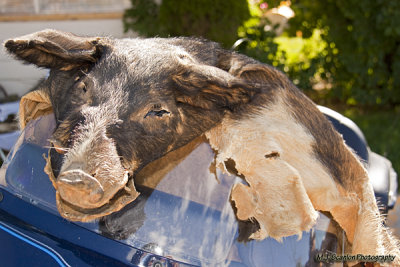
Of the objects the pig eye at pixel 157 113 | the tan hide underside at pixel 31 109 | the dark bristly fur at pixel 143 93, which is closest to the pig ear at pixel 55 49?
the dark bristly fur at pixel 143 93

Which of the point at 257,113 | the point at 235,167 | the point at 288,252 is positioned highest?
the point at 257,113

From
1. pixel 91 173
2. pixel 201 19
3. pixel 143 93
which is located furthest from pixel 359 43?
pixel 91 173

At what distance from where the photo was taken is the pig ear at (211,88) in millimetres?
1727

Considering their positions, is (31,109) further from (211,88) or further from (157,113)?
(211,88)

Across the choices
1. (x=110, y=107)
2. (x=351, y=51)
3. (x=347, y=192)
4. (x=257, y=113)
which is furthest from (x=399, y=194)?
(x=110, y=107)

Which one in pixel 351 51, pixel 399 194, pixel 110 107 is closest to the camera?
pixel 110 107

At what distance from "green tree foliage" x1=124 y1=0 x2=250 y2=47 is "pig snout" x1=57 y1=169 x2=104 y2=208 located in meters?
5.02

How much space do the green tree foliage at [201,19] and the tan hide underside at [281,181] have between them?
4611 mm

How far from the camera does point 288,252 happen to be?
184 centimetres

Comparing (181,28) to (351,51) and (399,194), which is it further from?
(399,194)

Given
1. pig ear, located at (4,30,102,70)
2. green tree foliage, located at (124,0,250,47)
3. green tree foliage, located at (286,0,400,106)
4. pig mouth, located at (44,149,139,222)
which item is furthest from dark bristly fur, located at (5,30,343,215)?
green tree foliage, located at (286,0,400,106)

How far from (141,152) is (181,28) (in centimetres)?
519

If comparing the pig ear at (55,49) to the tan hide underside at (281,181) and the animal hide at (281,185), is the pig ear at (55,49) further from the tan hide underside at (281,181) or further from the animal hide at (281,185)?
the tan hide underside at (281,181)

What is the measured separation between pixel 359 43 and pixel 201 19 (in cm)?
→ 235
